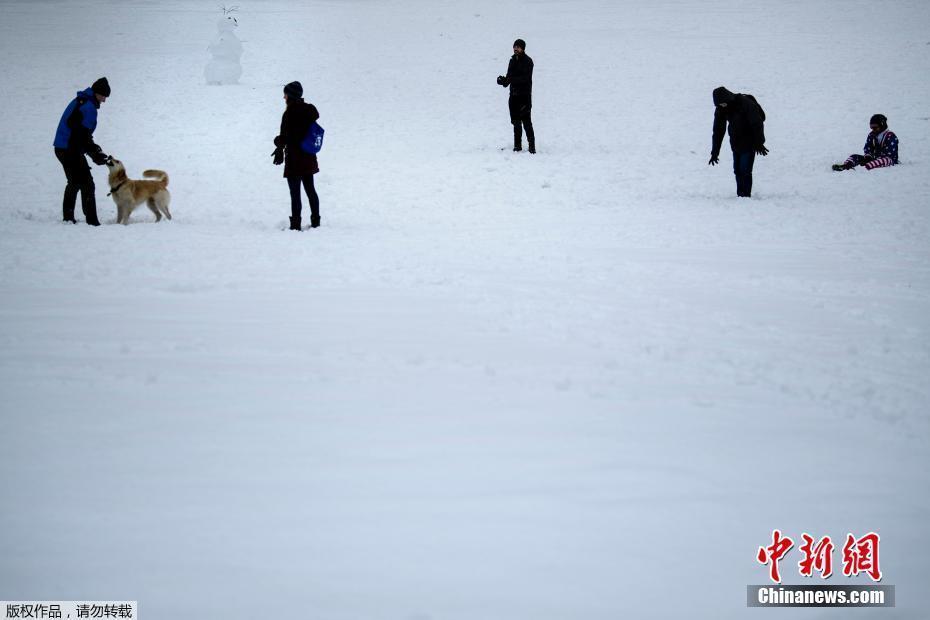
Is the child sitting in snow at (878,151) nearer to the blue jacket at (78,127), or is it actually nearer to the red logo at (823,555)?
the blue jacket at (78,127)

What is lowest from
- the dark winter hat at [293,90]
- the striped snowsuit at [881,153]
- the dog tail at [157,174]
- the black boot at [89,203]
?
the black boot at [89,203]

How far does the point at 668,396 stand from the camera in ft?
13.3

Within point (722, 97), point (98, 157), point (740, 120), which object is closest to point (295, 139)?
point (98, 157)

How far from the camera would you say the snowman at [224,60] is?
20453mm

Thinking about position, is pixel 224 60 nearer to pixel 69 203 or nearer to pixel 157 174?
pixel 157 174

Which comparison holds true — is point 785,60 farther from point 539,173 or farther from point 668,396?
point 668,396

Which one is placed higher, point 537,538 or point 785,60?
point 785,60

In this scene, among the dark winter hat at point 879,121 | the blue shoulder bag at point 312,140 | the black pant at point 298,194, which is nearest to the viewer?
the blue shoulder bag at point 312,140

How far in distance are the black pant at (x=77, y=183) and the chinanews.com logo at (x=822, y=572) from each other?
7.21 meters

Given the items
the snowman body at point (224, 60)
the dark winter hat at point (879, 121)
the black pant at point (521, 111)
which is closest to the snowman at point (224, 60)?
the snowman body at point (224, 60)

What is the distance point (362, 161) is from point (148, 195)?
4871 millimetres

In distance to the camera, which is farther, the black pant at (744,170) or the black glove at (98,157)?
the black pant at (744,170)

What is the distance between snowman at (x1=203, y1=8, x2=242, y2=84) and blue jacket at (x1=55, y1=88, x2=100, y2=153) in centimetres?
1316

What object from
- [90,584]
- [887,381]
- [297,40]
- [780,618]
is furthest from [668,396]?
[297,40]
